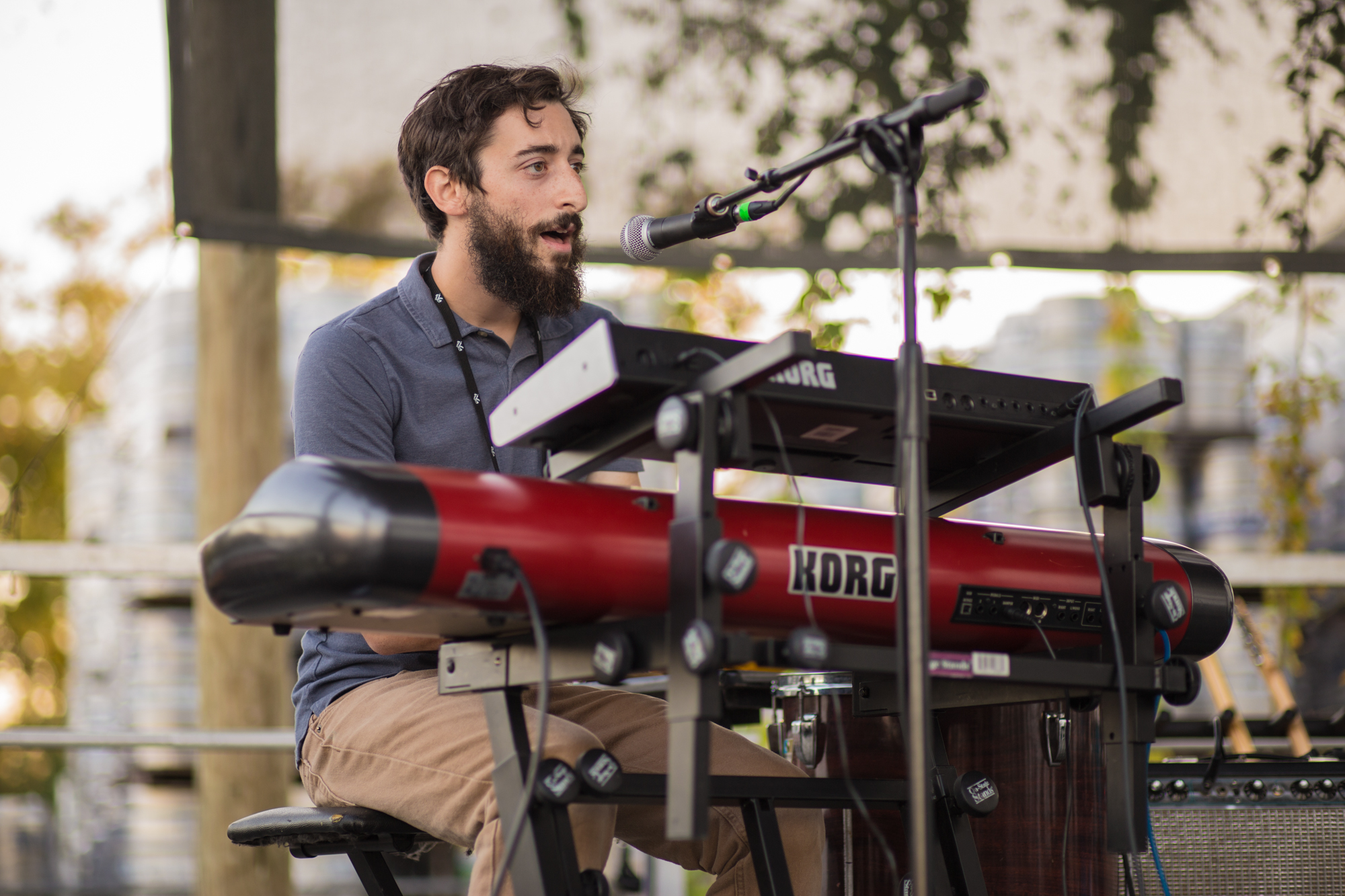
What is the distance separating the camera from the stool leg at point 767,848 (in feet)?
4.77

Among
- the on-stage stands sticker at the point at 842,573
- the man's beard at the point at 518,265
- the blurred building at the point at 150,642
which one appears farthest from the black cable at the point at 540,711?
the blurred building at the point at 150,642

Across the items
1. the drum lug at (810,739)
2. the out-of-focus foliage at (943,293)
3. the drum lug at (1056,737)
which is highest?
the out-of-focus foliage at (943,293)

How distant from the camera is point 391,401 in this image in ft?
5.95

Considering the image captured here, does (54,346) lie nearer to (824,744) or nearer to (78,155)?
(78,155)

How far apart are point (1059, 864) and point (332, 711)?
98cm

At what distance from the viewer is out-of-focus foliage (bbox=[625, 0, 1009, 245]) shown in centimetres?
333

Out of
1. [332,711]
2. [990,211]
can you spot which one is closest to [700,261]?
[990,211]

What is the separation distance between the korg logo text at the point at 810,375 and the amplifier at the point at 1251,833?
1163mm

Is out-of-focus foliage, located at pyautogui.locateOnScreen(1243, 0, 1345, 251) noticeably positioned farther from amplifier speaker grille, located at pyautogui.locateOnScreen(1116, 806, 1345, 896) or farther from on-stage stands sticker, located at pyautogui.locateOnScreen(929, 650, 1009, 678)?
on-stage stands sticker, located at pyautogui.locateOnScreen(929, 650, 1009, 678)

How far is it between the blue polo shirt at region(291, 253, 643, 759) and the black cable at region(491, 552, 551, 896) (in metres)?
0.46

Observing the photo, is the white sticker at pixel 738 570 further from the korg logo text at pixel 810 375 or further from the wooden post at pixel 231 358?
the wooden post at pixel 231 358

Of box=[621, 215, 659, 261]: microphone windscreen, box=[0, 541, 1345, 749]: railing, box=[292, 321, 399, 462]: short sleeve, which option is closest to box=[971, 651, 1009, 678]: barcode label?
box=[621, 215, 659, 261]: microphone windscreen

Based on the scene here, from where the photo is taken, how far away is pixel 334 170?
319 centimetres

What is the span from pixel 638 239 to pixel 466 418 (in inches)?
18.2
